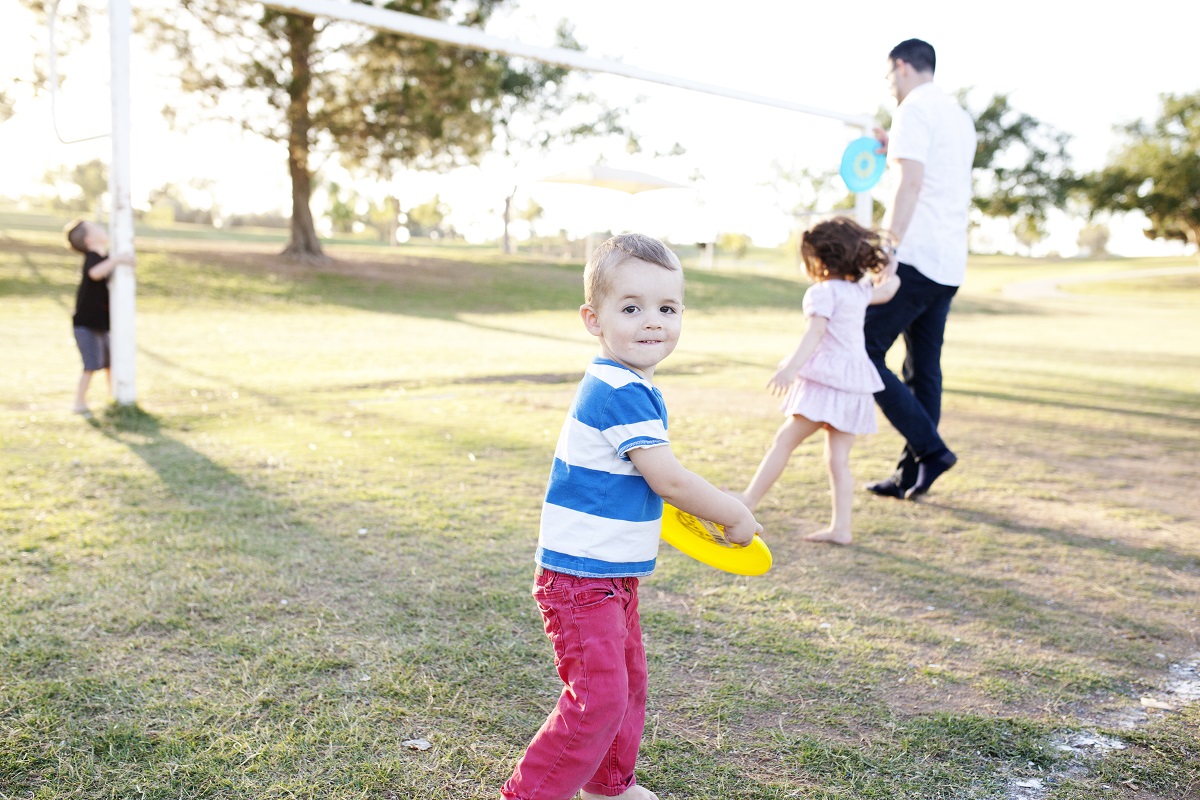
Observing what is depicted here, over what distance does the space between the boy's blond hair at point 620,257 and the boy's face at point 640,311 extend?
0.03 ft

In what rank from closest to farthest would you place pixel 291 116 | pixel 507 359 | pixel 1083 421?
pixel 1083 421, pixel 507 359, pixel 291 116

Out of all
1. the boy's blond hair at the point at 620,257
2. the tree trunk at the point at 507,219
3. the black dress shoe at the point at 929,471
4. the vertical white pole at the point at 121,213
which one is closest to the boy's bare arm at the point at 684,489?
the boy's blond hair at the point at 620,257

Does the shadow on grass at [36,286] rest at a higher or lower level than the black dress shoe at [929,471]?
higher

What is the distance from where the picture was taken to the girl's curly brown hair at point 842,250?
3773 millimetres

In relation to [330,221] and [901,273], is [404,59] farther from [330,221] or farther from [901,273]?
[330,221]

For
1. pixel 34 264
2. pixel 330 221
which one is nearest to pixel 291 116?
pixel 34 264

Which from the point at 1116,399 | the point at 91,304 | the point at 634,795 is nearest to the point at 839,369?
the point at 634,795

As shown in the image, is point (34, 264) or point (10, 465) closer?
point (10, 465)

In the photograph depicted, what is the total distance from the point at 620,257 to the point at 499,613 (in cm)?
151

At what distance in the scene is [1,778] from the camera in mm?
1914

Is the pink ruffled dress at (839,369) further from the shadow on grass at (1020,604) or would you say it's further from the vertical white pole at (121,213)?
the vertical white pole at (121,213)

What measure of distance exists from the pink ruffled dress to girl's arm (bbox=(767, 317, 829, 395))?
2.1 inches

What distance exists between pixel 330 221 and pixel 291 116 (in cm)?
3928

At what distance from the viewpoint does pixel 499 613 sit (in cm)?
291
